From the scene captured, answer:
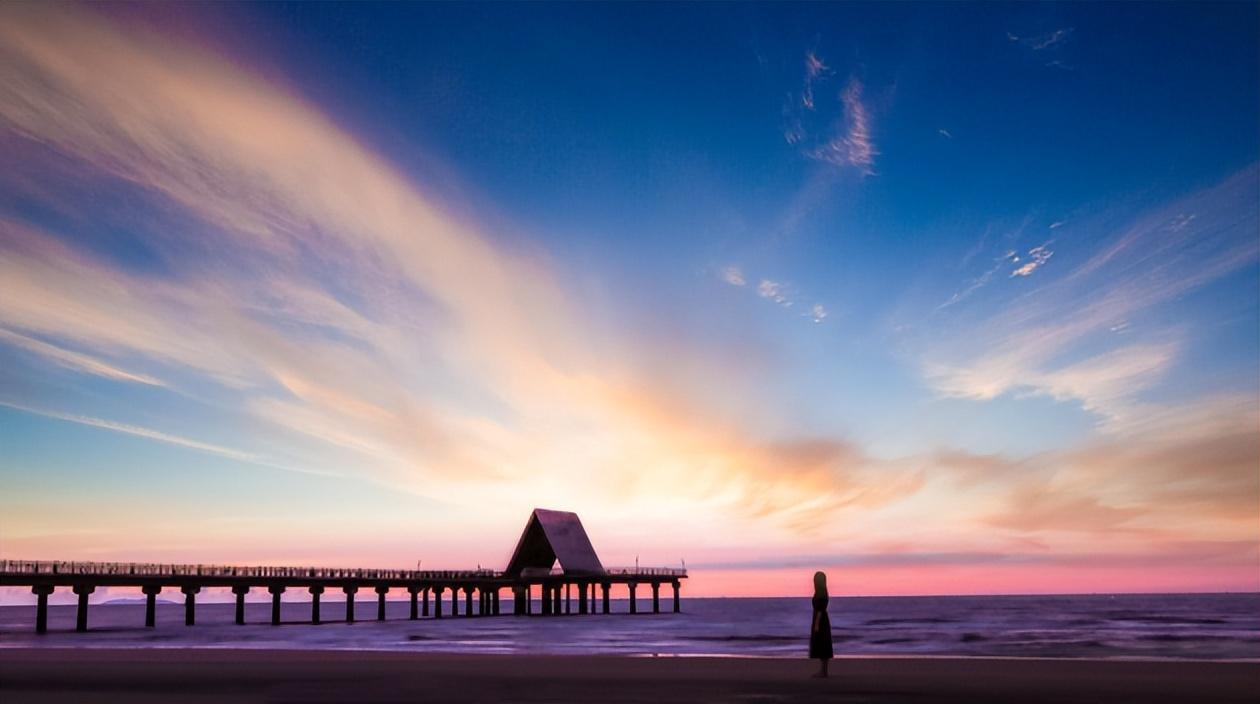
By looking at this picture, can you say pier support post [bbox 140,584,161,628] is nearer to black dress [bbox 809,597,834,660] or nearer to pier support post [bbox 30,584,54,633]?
pier support post [bbox 30,584,54,633]

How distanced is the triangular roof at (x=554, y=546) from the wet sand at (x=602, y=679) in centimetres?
5987

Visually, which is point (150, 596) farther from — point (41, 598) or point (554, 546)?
point (554, 546)

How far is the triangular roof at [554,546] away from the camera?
8162 centimetres

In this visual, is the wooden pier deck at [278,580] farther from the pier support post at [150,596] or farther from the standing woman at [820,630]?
the standing woman at [820,630]

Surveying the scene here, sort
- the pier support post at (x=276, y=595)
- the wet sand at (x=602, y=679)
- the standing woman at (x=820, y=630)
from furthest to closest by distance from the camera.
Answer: the pier support post at (x=276, y=595) < the standing woman at (x=820, y=630) < the wet sand at (x=602, y=679)

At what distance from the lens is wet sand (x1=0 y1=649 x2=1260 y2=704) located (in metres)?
13.6

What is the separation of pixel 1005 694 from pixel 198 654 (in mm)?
18544

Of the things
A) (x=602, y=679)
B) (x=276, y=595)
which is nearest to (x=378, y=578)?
(x=276, y=595)

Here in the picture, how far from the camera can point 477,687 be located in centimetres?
1485

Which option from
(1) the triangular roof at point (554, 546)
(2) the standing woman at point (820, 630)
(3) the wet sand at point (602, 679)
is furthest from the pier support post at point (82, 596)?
(2) the standing woman at point (820, 630)

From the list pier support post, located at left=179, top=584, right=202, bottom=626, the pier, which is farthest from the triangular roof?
pier support post, located at left=179, top=584, right=202, bottom=626

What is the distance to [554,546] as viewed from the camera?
80.9 m

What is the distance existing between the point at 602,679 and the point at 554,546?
→ 65.9m

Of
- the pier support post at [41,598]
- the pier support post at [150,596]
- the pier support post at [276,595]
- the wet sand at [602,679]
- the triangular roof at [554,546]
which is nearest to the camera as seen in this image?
the wet sand at [602,679]
